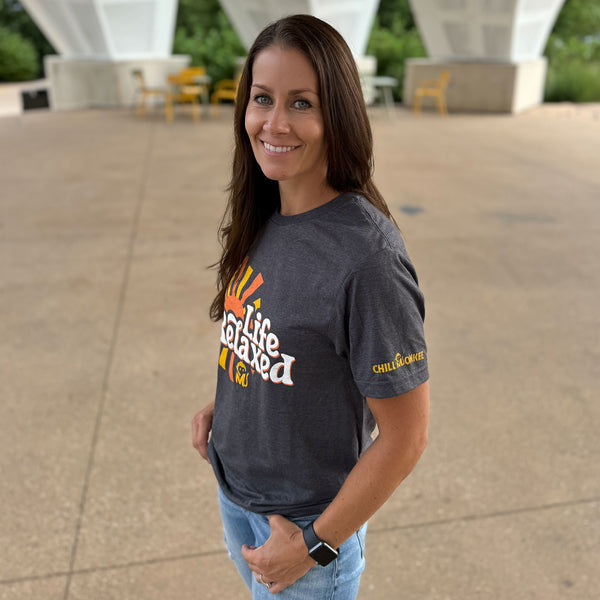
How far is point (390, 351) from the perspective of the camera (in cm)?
116

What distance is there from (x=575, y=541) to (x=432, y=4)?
16362mm

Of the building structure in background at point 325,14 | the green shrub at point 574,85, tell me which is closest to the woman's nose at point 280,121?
the building structure in background at point 325,14

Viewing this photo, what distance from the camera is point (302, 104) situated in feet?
4.06

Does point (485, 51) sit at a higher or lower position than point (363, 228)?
lower

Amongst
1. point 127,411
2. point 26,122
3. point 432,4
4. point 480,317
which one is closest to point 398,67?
point 432,4

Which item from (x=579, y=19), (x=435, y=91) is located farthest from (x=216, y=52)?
(x=579, y=19)

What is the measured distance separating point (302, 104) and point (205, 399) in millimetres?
2603

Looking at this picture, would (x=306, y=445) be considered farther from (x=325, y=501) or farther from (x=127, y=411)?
(x=127, y=411)

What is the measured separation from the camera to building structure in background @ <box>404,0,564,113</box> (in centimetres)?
1557

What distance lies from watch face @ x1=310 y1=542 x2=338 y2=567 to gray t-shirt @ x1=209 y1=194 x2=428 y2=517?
11cm

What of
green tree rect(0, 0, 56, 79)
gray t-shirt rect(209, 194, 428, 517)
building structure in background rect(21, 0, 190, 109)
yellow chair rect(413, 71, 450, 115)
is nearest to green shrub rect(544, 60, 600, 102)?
yellow chair rect(413, 71, 450, 115)

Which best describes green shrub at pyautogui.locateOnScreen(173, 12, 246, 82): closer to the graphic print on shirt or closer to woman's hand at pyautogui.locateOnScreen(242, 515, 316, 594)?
the graphic print on shirt

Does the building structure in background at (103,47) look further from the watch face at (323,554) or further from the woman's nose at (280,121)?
the watch face at (323,554)

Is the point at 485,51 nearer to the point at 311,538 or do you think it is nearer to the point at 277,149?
the point at 277,149
